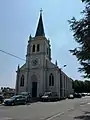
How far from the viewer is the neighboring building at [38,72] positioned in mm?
77312

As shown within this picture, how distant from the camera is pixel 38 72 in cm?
7850

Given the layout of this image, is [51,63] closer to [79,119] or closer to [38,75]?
[38,75]

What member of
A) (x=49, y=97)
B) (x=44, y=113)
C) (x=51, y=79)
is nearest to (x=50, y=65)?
(x=51, y=79)

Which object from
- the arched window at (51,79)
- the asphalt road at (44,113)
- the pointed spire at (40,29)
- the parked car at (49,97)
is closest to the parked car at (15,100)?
the asphalt road at (44,113)

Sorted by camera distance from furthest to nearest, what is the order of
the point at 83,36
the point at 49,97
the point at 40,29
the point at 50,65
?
the point at 40,29 → the point at 50,65 → the point at 49,97 → the point at 83,36

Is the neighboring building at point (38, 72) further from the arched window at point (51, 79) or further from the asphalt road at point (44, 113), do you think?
the asphalt road at point (44, 113)

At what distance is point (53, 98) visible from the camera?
55.7 meters

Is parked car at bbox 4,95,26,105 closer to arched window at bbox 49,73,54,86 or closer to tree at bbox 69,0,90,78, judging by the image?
tree at bbox 69,0,90,78

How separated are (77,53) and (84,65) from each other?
1912mm

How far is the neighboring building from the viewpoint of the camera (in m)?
77.3

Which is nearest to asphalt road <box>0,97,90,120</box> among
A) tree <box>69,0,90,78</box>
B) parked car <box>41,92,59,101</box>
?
tree <box>69,0,90,78</box>

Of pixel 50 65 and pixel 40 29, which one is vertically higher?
pixel 40 29

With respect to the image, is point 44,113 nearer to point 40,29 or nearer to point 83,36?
point 83,36

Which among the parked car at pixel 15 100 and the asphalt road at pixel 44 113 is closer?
the asphalt road at pixel 44 113
